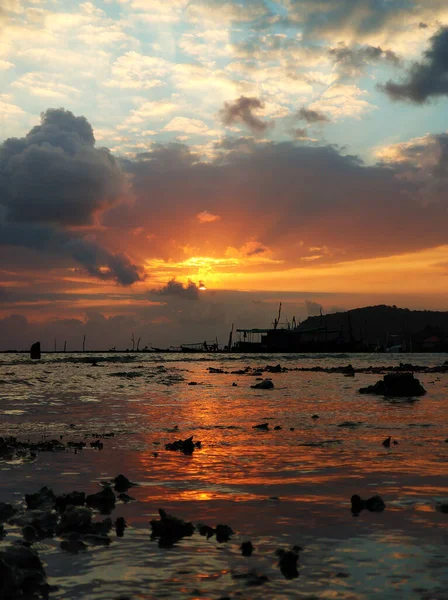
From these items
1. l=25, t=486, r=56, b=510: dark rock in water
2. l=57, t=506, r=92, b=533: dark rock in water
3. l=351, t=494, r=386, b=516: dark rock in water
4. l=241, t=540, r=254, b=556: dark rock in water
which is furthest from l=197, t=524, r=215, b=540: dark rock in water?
l=25, t=486, r=56, b=510: dark rock in water

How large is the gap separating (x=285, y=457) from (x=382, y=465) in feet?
7.24

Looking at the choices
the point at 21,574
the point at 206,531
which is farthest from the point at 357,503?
the point at 21,574

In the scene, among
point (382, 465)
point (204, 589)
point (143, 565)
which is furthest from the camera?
point (382, 465)

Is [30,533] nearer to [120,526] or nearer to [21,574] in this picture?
[120,526]

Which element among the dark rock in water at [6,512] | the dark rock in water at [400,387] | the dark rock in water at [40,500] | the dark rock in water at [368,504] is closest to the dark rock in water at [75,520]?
the dark rock in water at [6,512]

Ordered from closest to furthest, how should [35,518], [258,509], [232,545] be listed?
1. [232,545]
2. [35,518]
3. [258,509]

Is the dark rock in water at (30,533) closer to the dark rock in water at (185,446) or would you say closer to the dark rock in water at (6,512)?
the dark rock in water at (6,512)

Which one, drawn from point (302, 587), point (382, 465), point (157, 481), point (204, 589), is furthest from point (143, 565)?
point (382, 465)

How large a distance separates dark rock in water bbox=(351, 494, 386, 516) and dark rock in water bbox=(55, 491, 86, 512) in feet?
13.3

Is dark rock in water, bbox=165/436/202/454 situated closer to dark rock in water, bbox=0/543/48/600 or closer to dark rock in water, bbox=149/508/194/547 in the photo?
dark rock in water, bbox=149/508/194/547

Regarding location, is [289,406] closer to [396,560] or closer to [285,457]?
[285,457]

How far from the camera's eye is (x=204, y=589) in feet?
19.1

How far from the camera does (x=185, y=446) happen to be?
1437cm

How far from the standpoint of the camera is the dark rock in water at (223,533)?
7.37 m
